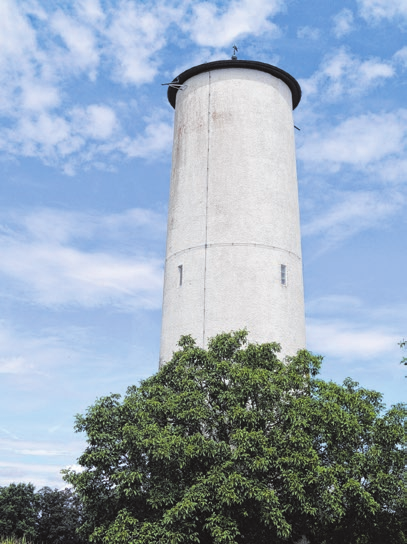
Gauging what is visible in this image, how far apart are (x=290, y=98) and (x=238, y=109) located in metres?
3.71

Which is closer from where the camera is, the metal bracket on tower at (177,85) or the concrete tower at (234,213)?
the concrete tower at (234,213)

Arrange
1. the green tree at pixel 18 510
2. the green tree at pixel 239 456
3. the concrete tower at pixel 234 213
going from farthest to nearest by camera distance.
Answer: the green tree at pixel 18 510 < the concrete tower at pixel 234 213 < the green tree at pixel 239 456

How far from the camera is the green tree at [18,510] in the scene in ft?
109

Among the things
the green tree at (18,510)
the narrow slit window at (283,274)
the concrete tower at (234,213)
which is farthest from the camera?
the green tree at (18,510)

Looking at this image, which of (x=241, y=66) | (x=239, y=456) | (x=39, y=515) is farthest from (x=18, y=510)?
(x=241, y=66)

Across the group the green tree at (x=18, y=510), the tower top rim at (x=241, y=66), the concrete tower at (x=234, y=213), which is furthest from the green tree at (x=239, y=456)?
the green tree at (x=18, y=510)

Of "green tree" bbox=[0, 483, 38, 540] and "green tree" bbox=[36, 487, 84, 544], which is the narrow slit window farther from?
"green tree" bbox=[0, 483, 38, 540]

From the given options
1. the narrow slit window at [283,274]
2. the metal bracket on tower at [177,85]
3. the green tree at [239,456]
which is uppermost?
the metal bracket on tower at [177,85]

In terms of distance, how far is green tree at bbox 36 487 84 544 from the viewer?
33.9 metres

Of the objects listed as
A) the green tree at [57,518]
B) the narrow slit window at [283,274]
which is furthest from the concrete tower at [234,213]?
the green tree at [57,518]

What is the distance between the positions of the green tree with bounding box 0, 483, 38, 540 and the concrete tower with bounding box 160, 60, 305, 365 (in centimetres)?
1444

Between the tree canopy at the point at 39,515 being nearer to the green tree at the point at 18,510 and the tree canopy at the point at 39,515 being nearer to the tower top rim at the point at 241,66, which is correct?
the green tree at the point at 18,510

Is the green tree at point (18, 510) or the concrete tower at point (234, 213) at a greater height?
the concrete tower at point (234, 213)

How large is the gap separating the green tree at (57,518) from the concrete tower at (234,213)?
1392 centimetres
